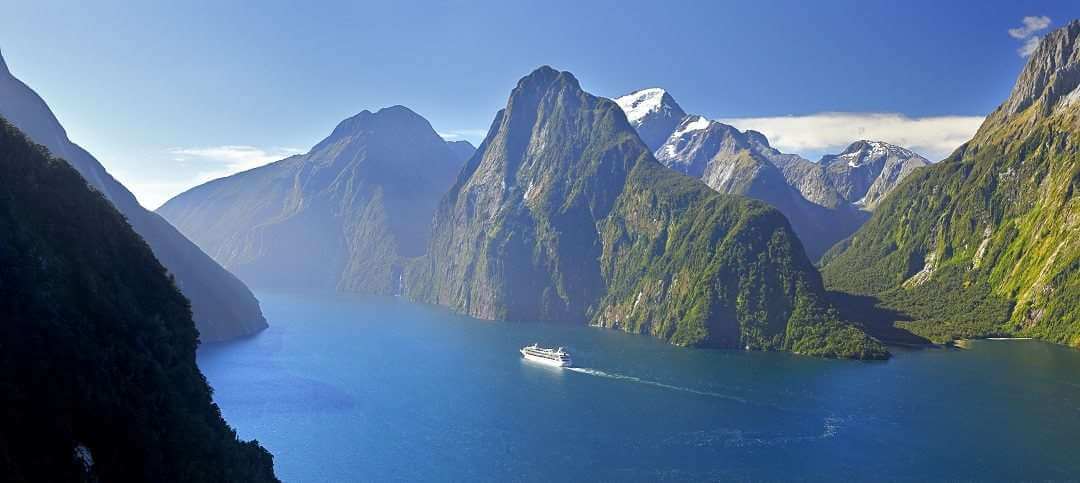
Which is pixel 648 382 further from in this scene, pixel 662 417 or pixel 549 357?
pixel 549 357

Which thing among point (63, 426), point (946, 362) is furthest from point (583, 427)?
point (946, 362)

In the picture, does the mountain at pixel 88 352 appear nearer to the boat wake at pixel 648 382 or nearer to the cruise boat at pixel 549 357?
the boat wake at pixel 648 382

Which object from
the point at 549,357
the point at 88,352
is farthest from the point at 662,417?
the point at 88,352

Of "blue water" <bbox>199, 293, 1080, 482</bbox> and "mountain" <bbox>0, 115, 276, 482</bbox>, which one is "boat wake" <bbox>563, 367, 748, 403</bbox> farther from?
"mountain" <bbox>0, 115, 276, 482</bbox>

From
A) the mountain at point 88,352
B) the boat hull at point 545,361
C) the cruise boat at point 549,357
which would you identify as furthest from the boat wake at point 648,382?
the mountain at point 88,352

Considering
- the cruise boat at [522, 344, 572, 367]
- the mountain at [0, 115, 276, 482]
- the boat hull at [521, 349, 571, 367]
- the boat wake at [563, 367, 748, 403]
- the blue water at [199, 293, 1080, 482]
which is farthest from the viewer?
the cruise boat at [522, 344, 572, 367]

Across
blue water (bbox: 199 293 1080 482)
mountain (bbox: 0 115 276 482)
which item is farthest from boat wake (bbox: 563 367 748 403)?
mountain (bbox: 0 115 276 482)

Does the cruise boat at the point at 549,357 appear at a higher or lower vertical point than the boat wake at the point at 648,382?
A: higher

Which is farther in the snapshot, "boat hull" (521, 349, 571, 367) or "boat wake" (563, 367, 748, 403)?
"boat hull" (521, 349, 571, 367)
